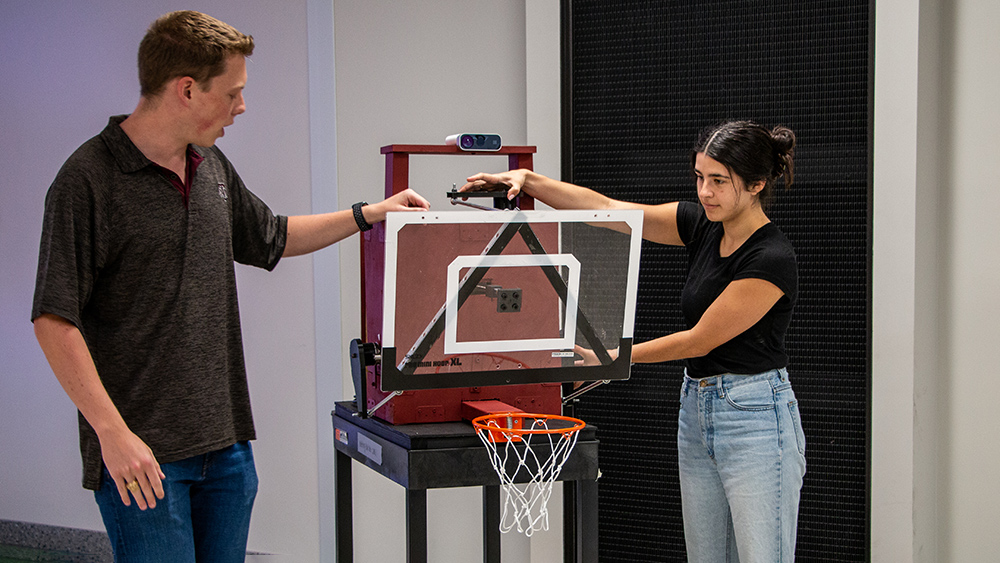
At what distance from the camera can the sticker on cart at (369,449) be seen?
2.00 m

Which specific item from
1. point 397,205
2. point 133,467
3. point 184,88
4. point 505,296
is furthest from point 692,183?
point 133,467

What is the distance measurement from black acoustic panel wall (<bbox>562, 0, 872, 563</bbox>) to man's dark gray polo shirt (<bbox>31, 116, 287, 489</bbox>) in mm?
1689

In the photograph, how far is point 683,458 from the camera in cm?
236

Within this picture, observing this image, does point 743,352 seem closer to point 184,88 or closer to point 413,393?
point 413,393

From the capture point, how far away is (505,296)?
1796mm

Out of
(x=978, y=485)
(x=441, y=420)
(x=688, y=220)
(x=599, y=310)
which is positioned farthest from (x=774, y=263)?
(x=978, y=485)

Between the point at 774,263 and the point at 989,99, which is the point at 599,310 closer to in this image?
the point at 774,263

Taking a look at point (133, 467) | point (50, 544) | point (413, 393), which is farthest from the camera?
point (50, 544)

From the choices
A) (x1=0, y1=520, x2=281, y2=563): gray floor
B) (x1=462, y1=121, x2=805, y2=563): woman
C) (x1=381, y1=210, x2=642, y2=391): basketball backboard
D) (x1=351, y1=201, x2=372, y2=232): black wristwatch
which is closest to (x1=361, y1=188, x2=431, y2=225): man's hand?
(x1=351, y1=201, x2=372, y2=232): black wristwatch

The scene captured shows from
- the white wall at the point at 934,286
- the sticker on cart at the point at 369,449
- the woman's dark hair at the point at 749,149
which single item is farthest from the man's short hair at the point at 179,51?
the white wall at the point at 934,286

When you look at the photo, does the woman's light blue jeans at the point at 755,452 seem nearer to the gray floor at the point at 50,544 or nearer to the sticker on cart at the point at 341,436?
the sticker on cart at the point at 341,436

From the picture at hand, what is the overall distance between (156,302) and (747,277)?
138 cm

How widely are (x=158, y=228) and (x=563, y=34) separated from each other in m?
1.88

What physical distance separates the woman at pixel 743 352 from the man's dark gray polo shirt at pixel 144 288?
0.71m
